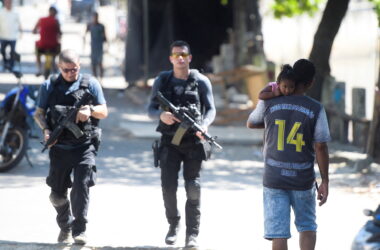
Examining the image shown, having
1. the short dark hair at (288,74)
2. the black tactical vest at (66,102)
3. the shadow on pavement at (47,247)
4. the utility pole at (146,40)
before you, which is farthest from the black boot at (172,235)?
the utility pole at (146,40)

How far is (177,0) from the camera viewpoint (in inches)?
983

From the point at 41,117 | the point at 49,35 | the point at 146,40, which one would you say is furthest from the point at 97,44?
the point at 41,117

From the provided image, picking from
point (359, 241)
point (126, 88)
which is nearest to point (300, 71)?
point (359, 241)

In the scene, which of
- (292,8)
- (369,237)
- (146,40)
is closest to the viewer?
(369,237)

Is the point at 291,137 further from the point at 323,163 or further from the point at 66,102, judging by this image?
the point at 66,102

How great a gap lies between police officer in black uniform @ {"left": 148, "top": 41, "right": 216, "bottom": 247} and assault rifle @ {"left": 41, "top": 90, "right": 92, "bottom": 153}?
1.98 ft

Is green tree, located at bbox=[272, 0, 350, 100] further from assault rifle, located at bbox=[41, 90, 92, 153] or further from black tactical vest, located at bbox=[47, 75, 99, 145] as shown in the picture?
assault rifle, located at bbox=[41, 90, 92, 153]

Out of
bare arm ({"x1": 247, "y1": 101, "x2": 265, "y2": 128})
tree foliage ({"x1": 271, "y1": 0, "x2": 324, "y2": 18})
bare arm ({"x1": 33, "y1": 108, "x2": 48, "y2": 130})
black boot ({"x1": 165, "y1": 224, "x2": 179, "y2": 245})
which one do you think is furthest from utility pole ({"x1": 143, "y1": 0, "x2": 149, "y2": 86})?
bare arm ({"x1": 247, "y1": 101, "x2": 265, "y2": 128})

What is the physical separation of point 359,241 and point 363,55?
103 ft

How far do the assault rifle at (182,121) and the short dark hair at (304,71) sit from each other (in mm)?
1485

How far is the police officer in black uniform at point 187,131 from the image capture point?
785cm

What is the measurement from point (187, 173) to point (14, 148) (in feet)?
15.5

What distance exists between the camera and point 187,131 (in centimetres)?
779

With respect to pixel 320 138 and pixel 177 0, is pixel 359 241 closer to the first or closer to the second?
pixel 320 138
